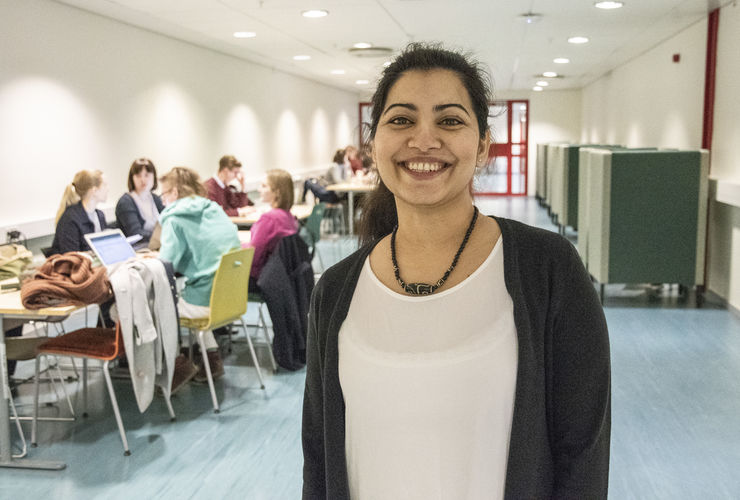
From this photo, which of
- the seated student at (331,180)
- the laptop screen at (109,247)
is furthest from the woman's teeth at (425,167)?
the seated student at (331,180)

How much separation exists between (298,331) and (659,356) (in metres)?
2.39

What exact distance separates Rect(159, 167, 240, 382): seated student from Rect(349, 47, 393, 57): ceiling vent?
5.18 meters

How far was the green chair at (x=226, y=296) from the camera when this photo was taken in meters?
4.06

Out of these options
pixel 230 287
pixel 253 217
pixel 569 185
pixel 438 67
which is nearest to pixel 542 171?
pixel 569 185

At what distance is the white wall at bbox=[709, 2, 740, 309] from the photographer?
6.08 m

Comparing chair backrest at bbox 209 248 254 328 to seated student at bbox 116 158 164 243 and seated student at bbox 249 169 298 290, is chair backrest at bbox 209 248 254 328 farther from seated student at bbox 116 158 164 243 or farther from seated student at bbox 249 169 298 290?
seated student at bbox 116 158 164 243

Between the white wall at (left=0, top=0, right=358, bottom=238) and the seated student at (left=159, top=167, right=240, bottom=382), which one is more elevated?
the white wall at (left=0, top=0, right=358, bottom=238)

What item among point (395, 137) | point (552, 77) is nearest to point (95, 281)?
point (395, 137)

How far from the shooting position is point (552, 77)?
45.8 feet

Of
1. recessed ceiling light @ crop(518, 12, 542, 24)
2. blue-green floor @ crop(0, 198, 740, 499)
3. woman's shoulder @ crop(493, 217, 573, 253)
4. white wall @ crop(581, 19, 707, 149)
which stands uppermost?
recessed ceiling light @ crop(518, 12, 542, 24)

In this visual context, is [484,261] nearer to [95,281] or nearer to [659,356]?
[95,281]

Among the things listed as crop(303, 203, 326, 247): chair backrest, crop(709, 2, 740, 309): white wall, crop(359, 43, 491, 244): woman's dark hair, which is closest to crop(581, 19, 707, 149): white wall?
crop(709, 2, 740, 309): white wall

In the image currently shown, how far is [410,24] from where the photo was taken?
23.9 feet

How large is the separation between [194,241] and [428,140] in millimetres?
3435
